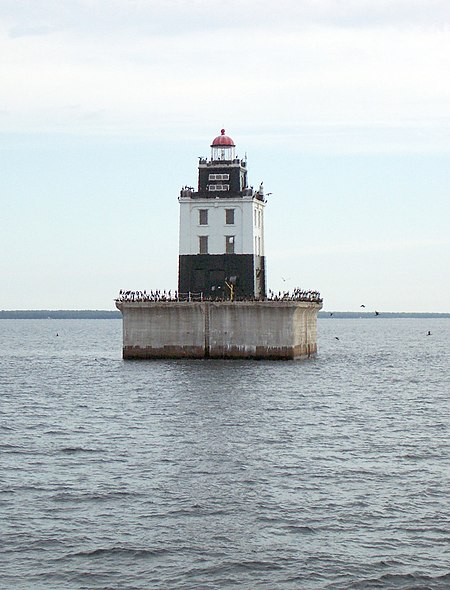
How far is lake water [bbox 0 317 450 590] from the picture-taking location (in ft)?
77.6

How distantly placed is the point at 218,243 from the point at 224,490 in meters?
53.0

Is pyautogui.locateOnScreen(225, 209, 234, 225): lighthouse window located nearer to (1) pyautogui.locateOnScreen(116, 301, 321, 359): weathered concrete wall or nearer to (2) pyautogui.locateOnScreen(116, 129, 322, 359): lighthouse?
(2) pyautogui.locateOnScreen(116, 129, 322, 359): lighthouse

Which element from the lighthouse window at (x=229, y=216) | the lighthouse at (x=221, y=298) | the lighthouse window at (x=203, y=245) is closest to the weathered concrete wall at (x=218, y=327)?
the lighthouse at (x=221, y=298)

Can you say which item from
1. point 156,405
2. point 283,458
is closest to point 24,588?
point 283,458

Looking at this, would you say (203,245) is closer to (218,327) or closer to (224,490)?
(218,327)

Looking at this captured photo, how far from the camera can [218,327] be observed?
7438 cm

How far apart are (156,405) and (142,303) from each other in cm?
2394

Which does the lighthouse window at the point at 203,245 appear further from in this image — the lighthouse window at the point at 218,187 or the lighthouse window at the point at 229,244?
→ the lighthouse window at the point at 218,187

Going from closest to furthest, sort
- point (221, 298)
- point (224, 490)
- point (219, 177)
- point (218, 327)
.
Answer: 1. point (224, 490)
2. point (218, 327)
3. point (221, 298)
4. point (219, 177)

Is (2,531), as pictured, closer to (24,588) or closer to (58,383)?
(24,588)

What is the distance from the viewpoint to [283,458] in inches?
1414

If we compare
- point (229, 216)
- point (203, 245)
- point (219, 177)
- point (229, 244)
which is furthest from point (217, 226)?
point (219, 177)

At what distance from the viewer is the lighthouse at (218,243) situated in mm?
82312

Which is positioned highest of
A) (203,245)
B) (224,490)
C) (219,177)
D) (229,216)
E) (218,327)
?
(219,177)
